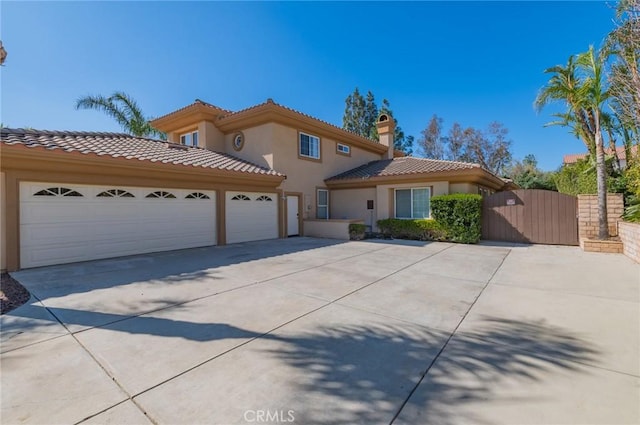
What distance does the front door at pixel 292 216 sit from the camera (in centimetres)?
1462

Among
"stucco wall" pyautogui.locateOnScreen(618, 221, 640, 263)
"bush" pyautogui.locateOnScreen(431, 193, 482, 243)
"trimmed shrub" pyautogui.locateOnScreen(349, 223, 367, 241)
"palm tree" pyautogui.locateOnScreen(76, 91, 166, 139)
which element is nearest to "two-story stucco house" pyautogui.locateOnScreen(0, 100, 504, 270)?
"trimmed shrub" pyautogui.locateOnScreen(349, 223, 367, 241)

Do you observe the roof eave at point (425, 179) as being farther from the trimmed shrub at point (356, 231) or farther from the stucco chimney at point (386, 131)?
the stucco chimney at point (386, 131)

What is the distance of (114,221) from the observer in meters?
8.92

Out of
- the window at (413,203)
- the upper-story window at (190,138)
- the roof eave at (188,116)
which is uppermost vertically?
the roof eave at (188,116)

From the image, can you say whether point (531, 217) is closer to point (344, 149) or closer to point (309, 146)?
point (344, 149)

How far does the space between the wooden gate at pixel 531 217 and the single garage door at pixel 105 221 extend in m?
12.4

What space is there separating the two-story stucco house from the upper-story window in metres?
0.12

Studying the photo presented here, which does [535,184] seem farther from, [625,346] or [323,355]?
[323,355]

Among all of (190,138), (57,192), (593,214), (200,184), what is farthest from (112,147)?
(593,214)

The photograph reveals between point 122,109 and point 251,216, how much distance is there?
11008 millimetres

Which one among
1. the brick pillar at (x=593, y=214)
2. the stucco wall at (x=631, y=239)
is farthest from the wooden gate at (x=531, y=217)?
the stucco wall at (x=631, y=239)

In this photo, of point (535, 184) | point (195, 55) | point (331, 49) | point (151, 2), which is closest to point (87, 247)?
point (151, 2)

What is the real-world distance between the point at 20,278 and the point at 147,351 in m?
5.77

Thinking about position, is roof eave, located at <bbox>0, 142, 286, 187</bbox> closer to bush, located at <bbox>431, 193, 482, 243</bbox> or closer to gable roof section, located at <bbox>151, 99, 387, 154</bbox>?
gable roof section, located at <bbox>151, 99, 387, 154</bbox>
